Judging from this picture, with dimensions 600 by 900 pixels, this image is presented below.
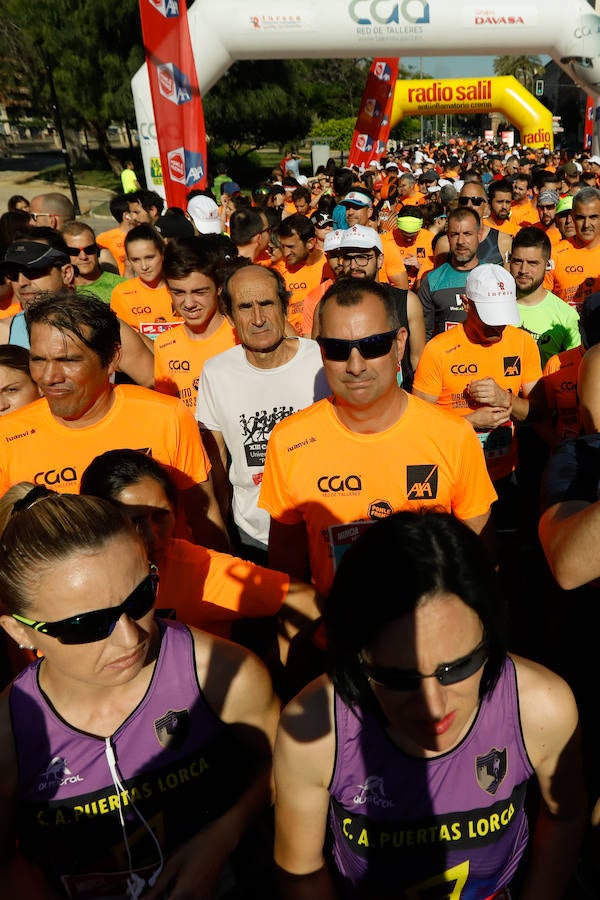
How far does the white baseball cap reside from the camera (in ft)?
11.6

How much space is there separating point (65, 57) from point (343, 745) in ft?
107

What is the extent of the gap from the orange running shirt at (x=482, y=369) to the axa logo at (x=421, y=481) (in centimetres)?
139

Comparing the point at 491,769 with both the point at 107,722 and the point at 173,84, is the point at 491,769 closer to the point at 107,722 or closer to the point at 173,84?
the point at 107,722

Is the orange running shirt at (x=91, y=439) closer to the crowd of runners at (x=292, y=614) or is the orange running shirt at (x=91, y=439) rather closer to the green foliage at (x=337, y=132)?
the crowd of runners at (x=292, y=614)

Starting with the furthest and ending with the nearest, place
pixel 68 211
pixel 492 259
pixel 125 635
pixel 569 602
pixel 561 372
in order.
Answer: pixel 68 211 → pixel 492 259 → pixel 561 372 → pixel 569 602 → pixel 125 635

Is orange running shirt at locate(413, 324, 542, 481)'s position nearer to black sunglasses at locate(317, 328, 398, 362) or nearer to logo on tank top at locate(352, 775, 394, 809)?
black sunglasses at locate(317, 328, 398, 362)

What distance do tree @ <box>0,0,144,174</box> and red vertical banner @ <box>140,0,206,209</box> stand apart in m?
20.5

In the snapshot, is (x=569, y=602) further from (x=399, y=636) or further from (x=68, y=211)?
(x=68, y=211)

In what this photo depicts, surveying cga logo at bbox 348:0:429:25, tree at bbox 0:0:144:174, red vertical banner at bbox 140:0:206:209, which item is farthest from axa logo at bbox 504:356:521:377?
tree at bbox 0:0:144:174

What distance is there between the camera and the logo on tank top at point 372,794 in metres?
1.57

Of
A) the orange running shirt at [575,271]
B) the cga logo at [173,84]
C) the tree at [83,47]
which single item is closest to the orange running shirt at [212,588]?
the orange running shirt at [575,271]

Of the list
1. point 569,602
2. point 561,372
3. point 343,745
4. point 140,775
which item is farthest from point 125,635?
point 561,372

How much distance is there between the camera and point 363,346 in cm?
235

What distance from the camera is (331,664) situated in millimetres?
1548
